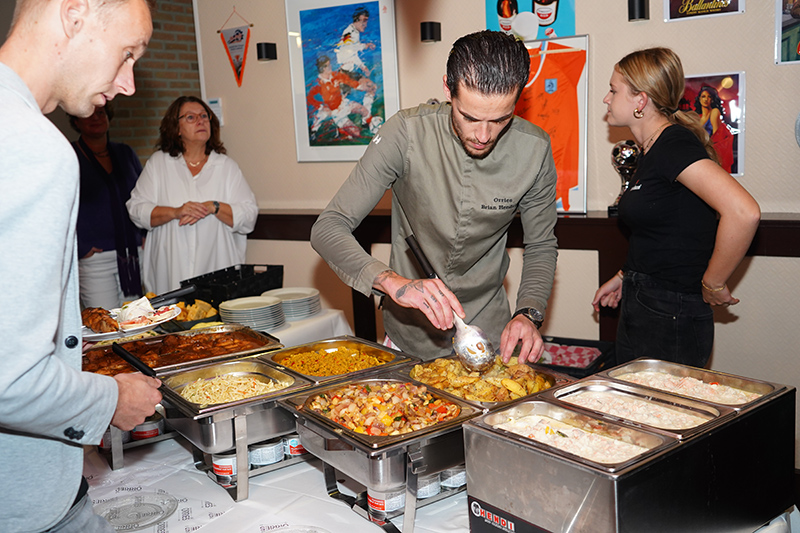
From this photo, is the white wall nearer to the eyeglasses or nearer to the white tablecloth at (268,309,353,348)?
the eyeglasses

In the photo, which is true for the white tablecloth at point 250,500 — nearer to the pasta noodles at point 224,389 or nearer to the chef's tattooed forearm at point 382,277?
the pasta noodles at point 224,389

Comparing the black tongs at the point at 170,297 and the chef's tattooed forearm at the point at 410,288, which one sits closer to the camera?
the chef's tattooed forearm at the point at 410,288

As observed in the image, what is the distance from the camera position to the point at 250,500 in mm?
1438

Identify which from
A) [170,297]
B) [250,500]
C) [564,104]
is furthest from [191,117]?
[250,500]

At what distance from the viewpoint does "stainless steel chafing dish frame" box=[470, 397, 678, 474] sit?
3.26ft

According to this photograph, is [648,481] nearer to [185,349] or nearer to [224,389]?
[224,389]

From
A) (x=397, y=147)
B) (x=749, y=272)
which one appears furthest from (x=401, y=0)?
(x=749, y=272)

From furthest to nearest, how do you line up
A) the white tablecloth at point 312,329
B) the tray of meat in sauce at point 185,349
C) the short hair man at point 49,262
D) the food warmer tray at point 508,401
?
the white tablecloth at point 312,329
the tray of meat in sauce at point 185,349
the food warmer tray at point 508,401
the short hair man at point 49,262

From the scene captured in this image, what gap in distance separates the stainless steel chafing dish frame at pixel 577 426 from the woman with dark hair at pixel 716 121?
6.80 feet

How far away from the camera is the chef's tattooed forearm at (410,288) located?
1.62m

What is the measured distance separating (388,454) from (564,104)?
97.5 inches

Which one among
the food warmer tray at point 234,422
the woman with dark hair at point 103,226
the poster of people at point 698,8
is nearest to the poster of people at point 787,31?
the poster of people at point 698,8

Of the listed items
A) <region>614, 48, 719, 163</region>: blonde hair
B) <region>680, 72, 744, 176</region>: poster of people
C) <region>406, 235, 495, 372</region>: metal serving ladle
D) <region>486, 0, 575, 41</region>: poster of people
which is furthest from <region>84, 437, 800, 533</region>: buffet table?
<region>486, 0, 575, 41</region>: poster of people

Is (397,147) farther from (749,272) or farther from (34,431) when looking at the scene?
(749,272)
